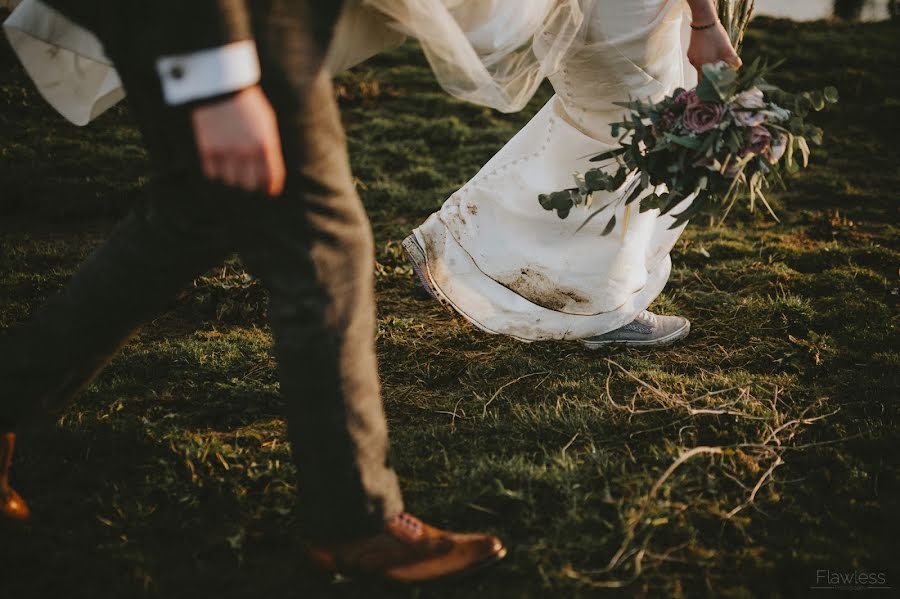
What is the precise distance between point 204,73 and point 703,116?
142 cm

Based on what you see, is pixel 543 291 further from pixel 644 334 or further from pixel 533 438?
pixel 533 438

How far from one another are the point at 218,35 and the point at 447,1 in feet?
3.34

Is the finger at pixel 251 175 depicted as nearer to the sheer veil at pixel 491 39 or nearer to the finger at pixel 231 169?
the finger at pixel 231 169

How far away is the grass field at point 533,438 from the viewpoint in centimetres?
182

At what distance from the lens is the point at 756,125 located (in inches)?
81.5

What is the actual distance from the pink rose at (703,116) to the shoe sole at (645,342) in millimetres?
991

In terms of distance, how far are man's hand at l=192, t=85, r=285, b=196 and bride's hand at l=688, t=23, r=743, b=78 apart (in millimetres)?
1517

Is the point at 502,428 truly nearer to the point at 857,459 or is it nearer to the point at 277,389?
the point at 277,389

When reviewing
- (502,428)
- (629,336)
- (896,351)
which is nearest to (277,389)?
(502,428)

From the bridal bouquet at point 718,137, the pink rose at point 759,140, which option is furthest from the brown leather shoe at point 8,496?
the pink rose at point 759,140

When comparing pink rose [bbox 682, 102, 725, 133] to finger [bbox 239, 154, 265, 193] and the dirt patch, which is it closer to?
the dirt patch

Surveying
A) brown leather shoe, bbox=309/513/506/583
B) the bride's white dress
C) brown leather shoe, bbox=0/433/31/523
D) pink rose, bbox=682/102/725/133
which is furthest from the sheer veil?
brown leather shoe, bbox=0/433/31/523

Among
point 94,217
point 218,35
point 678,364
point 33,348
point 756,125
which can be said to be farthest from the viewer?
point 94,217

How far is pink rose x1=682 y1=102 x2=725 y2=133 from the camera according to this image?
209 cm
